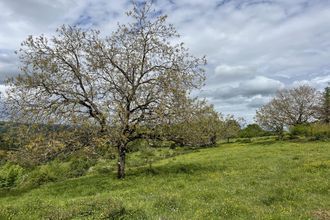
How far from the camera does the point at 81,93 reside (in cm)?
2791

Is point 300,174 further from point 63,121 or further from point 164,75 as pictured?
point 63,121

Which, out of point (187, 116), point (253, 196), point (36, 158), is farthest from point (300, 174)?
point (36, 158)

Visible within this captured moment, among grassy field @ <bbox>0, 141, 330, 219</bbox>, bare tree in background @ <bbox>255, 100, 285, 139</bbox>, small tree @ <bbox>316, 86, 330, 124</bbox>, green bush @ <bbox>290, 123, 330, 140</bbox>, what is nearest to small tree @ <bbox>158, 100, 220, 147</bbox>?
grassy field @ <bbox>0, 141, 330, 219</bbox>

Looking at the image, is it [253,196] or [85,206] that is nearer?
[85,206]

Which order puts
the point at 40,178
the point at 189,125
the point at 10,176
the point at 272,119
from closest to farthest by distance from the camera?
the point at 189,125, the point at 40,178, the point at 10,176, the point at 272,119

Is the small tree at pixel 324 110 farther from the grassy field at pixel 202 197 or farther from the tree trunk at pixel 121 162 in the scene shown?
the tree trunk at pixel 121 162

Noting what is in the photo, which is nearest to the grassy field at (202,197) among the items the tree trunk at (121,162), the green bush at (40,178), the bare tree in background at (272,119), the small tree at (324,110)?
the tree trunk at (121,162)

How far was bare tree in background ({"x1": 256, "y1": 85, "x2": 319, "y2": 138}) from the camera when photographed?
83.2 m

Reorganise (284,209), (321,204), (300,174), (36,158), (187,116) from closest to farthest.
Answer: (284,209) < (321,204) < (300,174) < (36,158) < (187,116)

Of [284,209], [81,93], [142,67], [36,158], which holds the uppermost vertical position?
[142,67]

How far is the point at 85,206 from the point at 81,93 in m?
13.8

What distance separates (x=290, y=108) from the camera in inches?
3474

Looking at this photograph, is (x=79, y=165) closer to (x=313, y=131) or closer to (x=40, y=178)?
(x=40, y=178)

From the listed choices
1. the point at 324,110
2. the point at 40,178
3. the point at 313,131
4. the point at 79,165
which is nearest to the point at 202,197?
the point at 40,178
